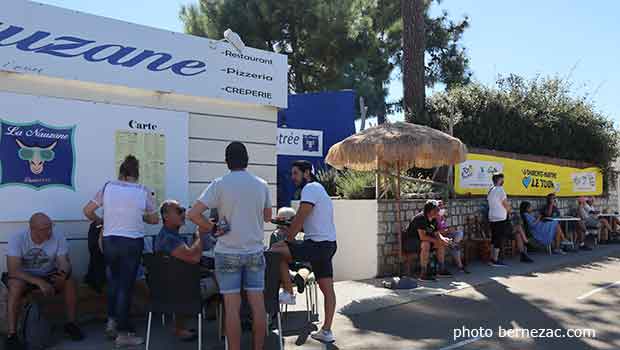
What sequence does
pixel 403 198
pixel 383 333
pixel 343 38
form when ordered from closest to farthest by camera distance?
pixel 383 333, pixel 403 198, pixel 343 38

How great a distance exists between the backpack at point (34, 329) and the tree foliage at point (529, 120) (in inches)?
394

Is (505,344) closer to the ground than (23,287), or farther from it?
closer to the ground

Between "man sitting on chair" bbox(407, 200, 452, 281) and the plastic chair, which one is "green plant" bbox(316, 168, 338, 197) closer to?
"man sitting on chair" bbox(407, 200, 452, 281)

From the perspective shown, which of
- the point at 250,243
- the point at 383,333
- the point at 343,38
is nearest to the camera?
the point at 250,243

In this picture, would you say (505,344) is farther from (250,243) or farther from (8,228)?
(8,228)

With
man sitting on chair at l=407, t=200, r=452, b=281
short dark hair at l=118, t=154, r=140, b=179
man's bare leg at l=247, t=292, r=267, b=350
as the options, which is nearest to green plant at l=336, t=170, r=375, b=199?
man sitting on chair at l=407, t=200, r=452, b=281

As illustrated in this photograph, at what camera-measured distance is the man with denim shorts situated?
4684 millimetres

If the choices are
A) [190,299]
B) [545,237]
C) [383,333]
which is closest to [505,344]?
[383,333]

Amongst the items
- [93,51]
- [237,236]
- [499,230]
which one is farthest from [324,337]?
[499,230]

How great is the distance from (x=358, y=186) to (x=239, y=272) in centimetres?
639

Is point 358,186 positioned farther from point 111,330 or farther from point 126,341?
point 126,341

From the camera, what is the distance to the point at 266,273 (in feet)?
17.1

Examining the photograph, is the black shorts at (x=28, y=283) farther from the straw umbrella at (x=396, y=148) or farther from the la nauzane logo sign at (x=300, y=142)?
the la nauzane logo sign at (x=300, y=142)

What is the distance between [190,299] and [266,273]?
2.22 feet
